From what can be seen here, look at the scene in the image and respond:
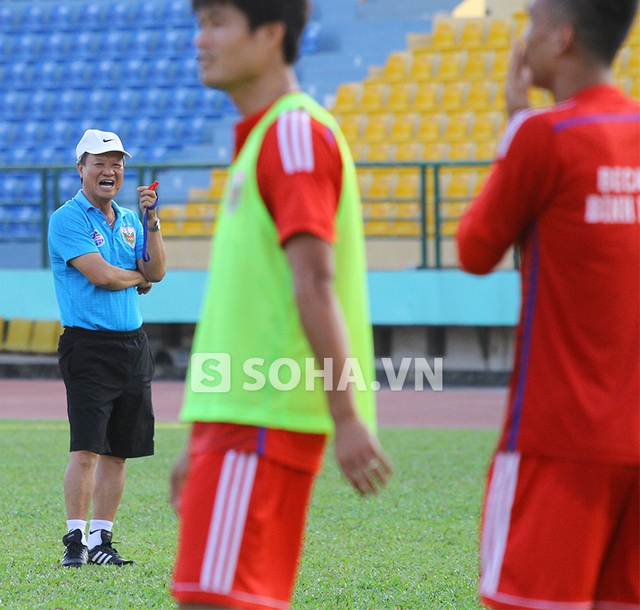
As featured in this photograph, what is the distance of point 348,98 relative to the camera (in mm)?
21625

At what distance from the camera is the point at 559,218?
8.93ft

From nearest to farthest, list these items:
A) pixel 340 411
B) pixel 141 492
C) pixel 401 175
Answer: pixel 340 411, pixel 141 492, pixel 401 175

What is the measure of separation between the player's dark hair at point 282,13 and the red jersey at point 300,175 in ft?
0.66

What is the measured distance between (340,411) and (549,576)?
0.57 m

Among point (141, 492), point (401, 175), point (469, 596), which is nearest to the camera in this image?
point (469, 596)

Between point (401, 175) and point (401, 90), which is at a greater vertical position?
point (401, 90)

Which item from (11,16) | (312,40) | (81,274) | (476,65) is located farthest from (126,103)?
(81,274)

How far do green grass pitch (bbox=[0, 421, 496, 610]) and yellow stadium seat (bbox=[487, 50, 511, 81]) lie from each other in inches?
431

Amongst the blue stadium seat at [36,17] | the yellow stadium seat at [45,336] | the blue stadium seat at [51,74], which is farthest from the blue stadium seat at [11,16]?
the yellow stadium seat at [45,336]

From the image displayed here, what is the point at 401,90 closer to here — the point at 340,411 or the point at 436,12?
the point at 436,12

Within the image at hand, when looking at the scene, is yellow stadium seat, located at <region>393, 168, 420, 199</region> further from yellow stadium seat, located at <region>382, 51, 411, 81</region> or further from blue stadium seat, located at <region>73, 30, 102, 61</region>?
blue stadium seat, located at <region>73, 30, 102, 61</region>

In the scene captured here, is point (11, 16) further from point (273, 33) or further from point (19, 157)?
point (273, 33)

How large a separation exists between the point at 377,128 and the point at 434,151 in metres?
1.64

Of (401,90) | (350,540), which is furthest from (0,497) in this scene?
(401,90)
